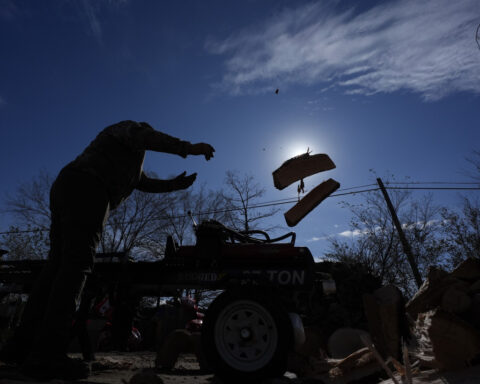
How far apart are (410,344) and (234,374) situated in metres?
2.70

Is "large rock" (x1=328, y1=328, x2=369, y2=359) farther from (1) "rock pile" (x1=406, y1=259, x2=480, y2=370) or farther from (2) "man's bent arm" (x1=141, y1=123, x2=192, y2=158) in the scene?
(2) "man's bent arm" (x1=141, y1=123, x2=192, y2=158)

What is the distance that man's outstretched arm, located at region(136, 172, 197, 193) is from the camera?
12.2 feet

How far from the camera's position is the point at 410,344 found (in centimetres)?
389

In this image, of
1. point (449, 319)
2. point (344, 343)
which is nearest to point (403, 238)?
point (344, 343)

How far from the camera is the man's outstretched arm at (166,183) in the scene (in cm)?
371

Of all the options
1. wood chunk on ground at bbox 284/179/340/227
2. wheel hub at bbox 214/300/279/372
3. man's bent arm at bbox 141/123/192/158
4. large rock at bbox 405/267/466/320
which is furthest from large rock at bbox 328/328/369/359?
man's bent arm at bbox 141/123/192/158

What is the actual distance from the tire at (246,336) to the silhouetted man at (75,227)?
98 centimetres

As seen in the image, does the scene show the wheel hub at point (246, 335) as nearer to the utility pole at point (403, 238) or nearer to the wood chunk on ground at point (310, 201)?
the wood chunk on ground at point (310, 201)

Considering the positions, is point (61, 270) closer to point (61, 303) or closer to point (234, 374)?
point (61, 303)

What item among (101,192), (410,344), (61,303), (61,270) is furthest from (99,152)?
(410,344)

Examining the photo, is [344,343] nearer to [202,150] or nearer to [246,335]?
[246,335]

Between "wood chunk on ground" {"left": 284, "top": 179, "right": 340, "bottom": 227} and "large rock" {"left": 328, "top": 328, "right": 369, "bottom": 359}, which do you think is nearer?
"wood chunk on ground" {"left": 284, "top": 179, "right": 340, "bottom": 227}

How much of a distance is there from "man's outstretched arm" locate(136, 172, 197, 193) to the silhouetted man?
0.58 meters

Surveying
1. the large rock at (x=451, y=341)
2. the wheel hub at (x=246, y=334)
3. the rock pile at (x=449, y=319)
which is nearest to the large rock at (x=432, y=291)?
the rock pile at (x=449, y=319)
